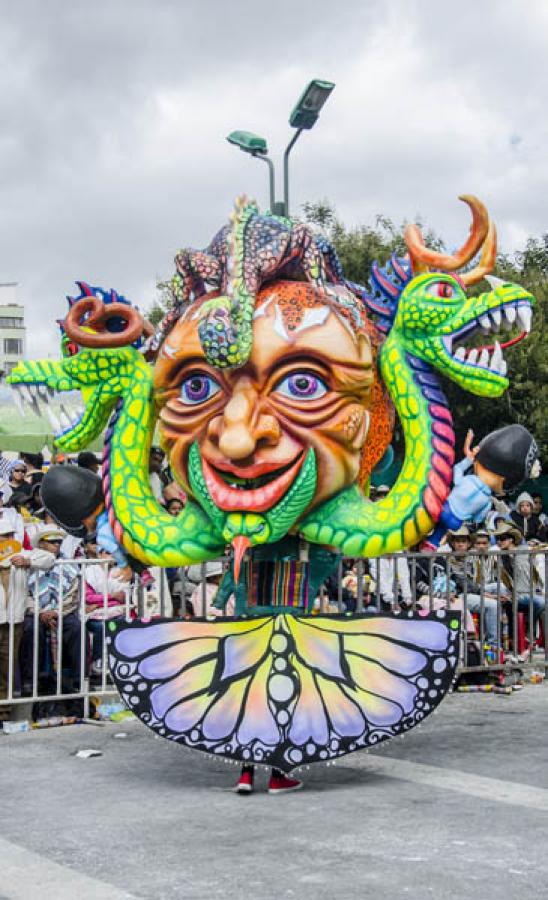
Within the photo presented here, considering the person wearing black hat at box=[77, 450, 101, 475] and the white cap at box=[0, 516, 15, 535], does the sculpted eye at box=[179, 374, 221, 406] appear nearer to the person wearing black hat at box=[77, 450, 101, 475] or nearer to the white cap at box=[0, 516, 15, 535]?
the white cap at box=[0, 516, 15, 535]

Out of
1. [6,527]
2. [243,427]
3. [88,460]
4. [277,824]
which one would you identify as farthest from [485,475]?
[88,460]

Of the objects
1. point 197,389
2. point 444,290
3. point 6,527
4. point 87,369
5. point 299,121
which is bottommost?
point 6,527

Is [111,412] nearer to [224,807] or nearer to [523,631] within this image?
[224,807]

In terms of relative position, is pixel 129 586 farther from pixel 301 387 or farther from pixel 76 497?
pixel 301 387

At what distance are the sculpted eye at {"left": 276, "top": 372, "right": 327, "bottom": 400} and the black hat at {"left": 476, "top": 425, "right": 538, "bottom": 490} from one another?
1.03 metres

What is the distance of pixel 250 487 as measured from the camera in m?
6.45

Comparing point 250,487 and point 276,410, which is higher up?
point 276,410

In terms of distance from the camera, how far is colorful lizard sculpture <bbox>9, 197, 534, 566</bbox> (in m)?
6.40

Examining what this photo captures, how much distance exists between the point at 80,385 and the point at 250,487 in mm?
1348

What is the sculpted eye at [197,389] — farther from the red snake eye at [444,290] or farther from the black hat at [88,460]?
the black hat at [88,460]

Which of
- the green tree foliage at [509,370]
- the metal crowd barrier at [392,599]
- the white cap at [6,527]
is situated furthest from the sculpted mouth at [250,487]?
the green tree foliage at [509,370]

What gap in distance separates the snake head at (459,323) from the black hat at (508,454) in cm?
25

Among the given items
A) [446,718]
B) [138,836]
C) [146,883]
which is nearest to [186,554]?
[138,836]

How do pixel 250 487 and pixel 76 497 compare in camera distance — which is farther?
pixel 76 497
